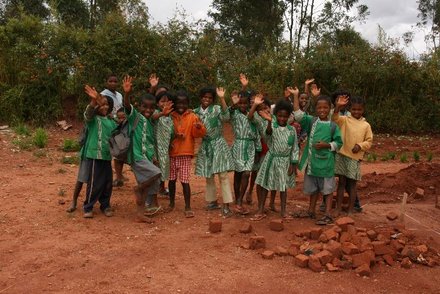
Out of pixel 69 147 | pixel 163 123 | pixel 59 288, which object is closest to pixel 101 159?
pixel 163 123

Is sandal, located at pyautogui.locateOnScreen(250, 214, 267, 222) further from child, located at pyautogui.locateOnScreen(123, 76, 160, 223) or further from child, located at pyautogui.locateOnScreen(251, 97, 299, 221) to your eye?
child, located at pyautogui.locateOnScreen(123, 76, 160, 223)

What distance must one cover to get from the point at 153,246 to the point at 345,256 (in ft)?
5.95

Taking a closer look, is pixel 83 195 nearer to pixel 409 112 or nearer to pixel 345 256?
pixel 345 256

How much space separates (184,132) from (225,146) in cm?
52

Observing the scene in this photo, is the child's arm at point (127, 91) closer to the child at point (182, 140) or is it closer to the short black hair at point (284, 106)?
the child at point (182, 140)

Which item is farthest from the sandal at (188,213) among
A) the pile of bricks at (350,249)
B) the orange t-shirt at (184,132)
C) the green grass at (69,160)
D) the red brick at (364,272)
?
the green grass at (69,160)

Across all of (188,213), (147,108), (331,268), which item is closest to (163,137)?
(147,108)

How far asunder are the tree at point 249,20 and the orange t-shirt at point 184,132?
1847 centimetres

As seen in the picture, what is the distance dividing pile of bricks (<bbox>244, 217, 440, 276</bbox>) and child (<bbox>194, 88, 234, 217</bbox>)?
41.6 inches

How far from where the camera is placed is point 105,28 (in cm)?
1141

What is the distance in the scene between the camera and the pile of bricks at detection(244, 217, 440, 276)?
4.12 meters

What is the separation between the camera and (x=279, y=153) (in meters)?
5.26

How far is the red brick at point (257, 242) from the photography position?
14.6 feet

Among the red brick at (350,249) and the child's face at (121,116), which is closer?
the red brick at (350,249)
